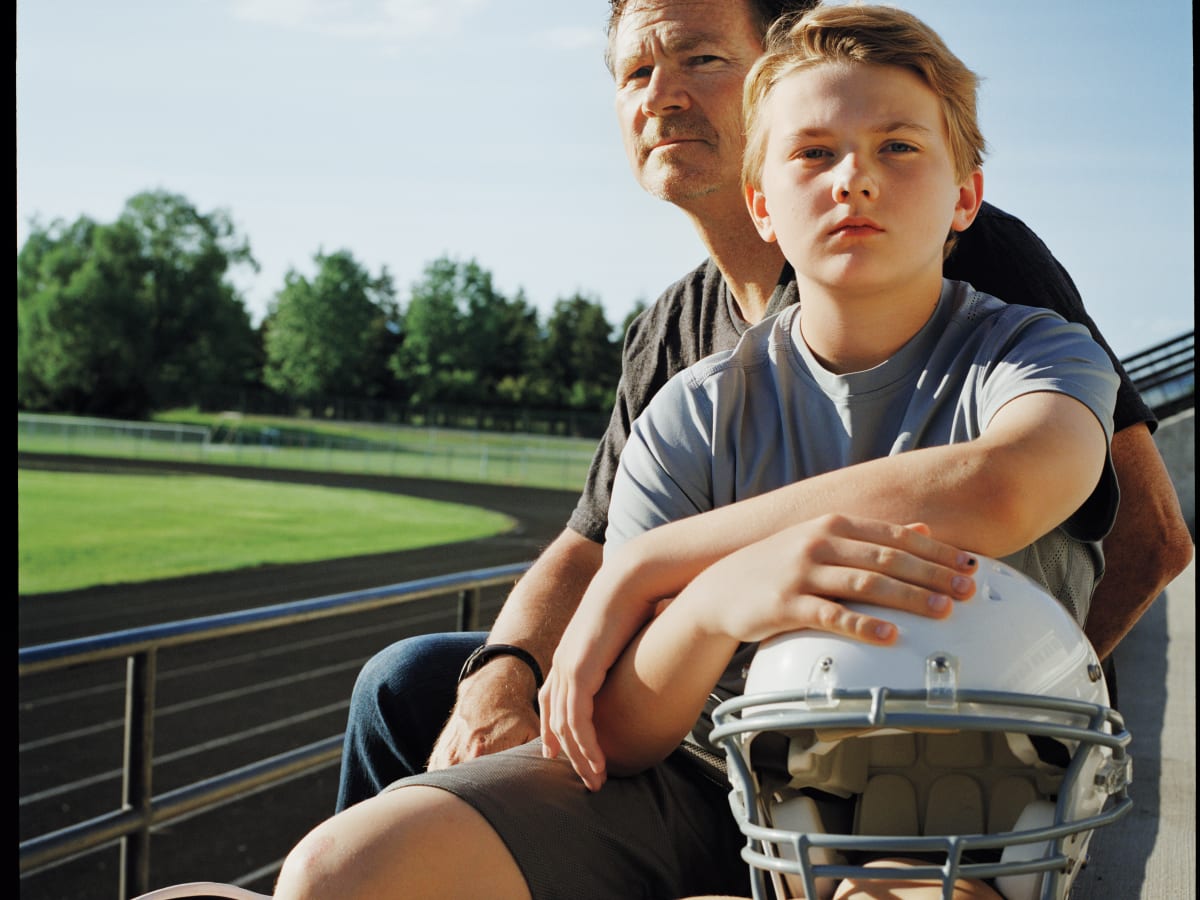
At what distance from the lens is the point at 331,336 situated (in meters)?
74.0

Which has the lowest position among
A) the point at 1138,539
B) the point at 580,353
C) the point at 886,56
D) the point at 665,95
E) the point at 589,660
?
the point at 589,660

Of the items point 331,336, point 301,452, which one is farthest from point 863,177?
point 331,336

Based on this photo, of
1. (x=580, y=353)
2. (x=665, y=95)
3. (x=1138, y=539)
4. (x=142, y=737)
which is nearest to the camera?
(x=1138, y=539)

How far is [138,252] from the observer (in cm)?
6238

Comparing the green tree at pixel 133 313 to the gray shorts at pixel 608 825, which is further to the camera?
the green tree at pixel 133 313

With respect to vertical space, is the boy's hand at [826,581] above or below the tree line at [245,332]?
below

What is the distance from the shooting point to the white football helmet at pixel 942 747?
952 millimetres

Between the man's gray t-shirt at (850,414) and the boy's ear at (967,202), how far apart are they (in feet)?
0.24

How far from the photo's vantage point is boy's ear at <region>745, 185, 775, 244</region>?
1452 mm

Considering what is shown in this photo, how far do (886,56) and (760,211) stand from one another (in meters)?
0.27

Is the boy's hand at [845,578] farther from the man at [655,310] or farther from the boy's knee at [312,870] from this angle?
the man at [655,310]

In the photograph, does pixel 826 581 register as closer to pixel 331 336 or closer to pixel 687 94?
pixel 687 94

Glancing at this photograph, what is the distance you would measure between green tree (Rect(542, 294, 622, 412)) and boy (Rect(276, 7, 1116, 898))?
6869 cm

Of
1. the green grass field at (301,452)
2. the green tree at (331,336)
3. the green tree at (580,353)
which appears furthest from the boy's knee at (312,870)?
the green tree at (331,336)
